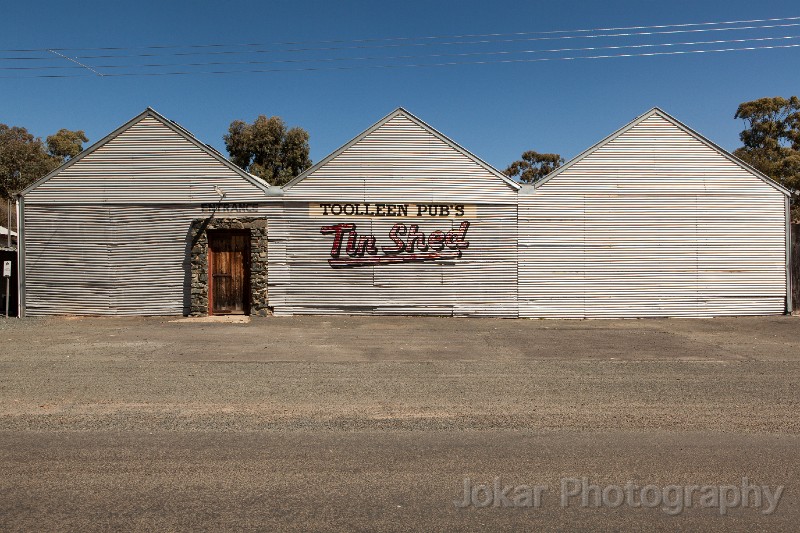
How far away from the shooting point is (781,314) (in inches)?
667

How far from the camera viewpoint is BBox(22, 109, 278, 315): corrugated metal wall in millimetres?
16547

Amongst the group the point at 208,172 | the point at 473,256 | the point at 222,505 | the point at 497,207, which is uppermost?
the point at 208,172

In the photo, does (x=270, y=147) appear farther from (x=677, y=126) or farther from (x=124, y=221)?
(x=677, y=126)

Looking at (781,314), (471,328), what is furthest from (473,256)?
(781,314)

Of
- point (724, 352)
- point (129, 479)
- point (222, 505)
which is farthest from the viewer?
point (724, 352)

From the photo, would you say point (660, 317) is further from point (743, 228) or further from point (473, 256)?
point (473, 256)

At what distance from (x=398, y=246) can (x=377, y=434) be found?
11.5m

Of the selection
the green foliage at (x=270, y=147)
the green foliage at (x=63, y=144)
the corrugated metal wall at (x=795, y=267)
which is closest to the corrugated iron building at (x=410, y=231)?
the corrugated metal wall at (x=795, y=267)

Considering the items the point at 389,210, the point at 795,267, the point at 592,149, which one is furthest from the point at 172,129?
the point at 795,267

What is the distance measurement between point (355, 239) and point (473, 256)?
3.51 metres

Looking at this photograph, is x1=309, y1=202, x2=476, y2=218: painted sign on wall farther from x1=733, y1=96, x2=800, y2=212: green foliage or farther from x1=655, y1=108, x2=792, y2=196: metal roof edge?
x1=733, y1=96, x2=800, y2=212: green foliage

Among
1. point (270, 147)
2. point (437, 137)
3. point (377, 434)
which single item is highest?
point (270, 147)

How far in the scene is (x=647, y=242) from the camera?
1688 centimetres

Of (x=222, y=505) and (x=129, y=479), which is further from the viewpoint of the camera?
(x=129, y=479)
